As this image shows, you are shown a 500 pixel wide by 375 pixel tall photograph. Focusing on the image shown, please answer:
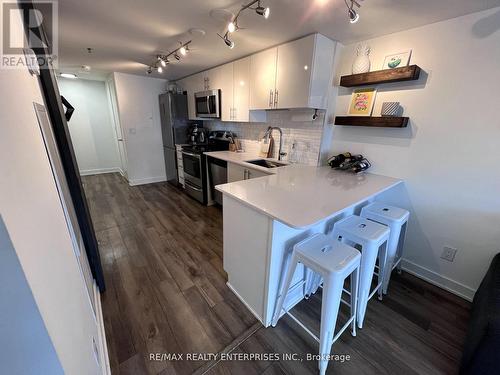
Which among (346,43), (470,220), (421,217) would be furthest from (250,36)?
(470,220)

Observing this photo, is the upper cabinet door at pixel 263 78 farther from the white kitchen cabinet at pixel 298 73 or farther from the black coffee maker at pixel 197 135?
the black coffee maker at pixel 197 135

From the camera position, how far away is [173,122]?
13.5ft

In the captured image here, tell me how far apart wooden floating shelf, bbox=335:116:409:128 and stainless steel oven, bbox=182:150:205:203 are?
2170 millimetres

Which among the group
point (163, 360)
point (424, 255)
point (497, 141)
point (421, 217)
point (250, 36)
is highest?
point (250, 36)

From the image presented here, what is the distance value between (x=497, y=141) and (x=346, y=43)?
1559 millimetres

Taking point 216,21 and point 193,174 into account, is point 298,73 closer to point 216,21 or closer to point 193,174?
point 216,21

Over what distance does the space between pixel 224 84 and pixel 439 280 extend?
3.49m

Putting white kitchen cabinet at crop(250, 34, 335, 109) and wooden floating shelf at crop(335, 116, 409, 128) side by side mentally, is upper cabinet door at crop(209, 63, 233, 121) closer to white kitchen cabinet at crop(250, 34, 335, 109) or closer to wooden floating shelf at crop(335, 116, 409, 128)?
white kitchen cabinet at crop(250, 34, 335, 109)

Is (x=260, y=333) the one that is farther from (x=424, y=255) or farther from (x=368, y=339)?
(x=424, y=255)

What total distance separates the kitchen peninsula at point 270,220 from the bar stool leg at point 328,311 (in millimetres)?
344

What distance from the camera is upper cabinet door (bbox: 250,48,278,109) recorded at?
7.72ft

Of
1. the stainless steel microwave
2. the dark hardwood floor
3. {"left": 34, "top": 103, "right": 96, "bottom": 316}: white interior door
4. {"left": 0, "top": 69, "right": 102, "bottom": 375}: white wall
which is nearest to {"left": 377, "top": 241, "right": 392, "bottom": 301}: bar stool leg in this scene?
the dark hardwood floor

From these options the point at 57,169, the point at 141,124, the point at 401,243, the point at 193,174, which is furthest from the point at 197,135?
the point at 401,243

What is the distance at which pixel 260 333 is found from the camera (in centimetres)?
145
